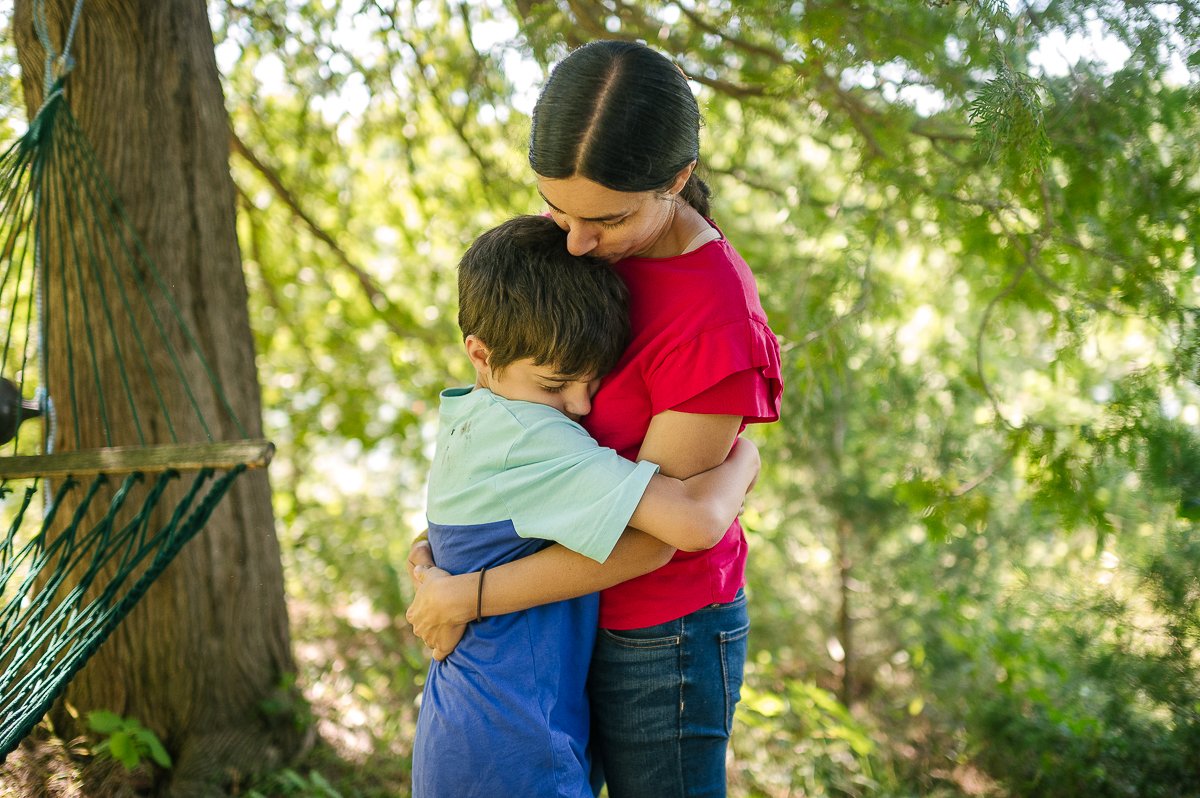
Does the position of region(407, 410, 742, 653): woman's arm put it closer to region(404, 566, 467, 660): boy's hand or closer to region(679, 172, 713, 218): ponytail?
region(404, 566, 467, 660): boy's hand

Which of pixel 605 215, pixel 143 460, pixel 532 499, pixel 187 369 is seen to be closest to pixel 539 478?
pixel 532 499

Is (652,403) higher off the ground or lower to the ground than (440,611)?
higher

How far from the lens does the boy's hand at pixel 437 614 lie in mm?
1303

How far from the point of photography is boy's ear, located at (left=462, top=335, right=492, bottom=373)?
1.34 meters

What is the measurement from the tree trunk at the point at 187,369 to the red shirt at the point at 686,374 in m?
1.33

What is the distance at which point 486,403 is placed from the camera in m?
1.32

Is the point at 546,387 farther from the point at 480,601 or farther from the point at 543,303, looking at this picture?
the point at 480,601

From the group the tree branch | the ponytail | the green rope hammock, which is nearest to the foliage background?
the tree branch

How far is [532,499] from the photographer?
124 cm

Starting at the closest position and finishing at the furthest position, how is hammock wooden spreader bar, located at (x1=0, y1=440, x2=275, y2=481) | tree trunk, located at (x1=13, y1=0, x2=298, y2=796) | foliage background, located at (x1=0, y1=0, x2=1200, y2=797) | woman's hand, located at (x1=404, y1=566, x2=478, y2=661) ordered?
woman's hand, located at (x1=404, y1=566, x2=478, y2=661), hammock wooden spreader bar, located at (x1=0, y1=440, x2=275, y2=481), tree trunk, located at (x1=13, y1=0, x2=298, y2=796), foliage background, located at (x1=0, y1=0, x2=1200, y2=797)

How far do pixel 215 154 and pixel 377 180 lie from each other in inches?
85.5

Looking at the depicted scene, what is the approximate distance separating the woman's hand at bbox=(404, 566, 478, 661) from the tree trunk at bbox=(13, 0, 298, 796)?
3.72 feet

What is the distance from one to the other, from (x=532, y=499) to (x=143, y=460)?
853 millimetres

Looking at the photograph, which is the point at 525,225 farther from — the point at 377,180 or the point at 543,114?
the point at 377,180
